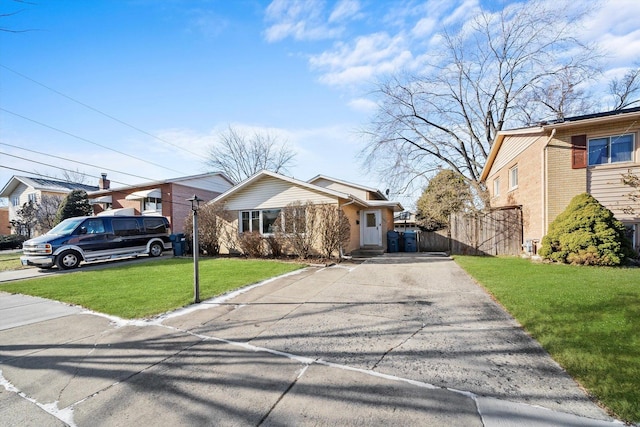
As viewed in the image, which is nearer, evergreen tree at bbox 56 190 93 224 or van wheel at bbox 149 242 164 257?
van wheel at bbox 149 242 164 257

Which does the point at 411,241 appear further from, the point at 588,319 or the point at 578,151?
the point at 588,319

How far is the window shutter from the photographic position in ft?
30.5

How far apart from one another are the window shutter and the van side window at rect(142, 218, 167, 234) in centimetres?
1848

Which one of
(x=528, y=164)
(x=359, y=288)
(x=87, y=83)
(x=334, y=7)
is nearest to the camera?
(x=359, y=288)

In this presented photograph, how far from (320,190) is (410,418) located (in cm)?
1004

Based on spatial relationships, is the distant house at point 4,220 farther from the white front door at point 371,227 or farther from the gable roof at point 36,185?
the white front door at point 371,227

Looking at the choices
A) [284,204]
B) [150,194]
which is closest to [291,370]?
[284,204]

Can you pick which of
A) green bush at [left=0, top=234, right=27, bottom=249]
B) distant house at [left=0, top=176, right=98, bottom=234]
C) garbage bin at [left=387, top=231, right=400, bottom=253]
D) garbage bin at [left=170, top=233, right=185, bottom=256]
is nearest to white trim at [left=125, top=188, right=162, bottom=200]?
garbage bin at [left=170, top=233, right=185, bottom=256]

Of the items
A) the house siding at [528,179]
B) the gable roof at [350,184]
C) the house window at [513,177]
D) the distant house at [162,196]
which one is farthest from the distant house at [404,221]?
the distant house at [162,196]

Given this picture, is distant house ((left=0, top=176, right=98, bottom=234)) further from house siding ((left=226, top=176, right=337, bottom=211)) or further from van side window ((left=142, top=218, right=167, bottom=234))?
house siding ((left=226, top=176, right=337, bottom=211))

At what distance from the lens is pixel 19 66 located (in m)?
7.59

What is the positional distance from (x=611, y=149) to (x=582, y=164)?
38.4 inches

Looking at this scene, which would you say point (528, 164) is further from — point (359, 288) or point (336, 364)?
point (336, 364)

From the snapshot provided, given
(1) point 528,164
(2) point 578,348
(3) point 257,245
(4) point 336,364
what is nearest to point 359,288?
(4) point 336,364
